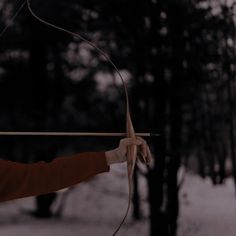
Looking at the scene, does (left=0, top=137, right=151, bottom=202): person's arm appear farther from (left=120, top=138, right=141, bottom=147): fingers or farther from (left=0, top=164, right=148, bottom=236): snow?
(left=0, top=164, right=148, bottom=236): snow

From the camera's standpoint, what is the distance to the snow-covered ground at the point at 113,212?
6.15ft

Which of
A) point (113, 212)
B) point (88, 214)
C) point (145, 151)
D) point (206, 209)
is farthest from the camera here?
point (88, 214)

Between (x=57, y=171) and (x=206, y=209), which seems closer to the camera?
(x=57, y=171)

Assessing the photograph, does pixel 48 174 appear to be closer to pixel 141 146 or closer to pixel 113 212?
pixel 141 146

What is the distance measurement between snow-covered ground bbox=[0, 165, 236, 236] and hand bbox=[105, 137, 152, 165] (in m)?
0.84

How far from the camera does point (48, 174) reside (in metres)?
1.02

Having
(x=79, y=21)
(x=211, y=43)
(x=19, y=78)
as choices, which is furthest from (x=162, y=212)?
(x=19, y=78)

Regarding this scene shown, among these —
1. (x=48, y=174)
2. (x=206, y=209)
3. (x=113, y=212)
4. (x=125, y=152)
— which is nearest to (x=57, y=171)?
(x=48, y=174)

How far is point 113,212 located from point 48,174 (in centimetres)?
194

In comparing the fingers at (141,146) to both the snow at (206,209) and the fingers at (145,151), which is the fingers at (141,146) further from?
the snow at (206,209)

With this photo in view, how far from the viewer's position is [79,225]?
2785 mm

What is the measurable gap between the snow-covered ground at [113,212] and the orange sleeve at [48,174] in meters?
0.86

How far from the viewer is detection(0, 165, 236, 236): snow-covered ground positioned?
1875mm

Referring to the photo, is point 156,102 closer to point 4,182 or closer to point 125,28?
point 125,28
